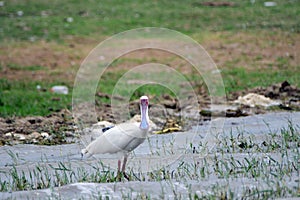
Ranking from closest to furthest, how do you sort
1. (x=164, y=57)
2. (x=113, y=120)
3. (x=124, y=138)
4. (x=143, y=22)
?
(x=124, y=138)
(x=113, y=120)
(x=164, y=57)
(x=143, y=22)

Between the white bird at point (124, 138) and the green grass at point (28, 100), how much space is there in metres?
4.72

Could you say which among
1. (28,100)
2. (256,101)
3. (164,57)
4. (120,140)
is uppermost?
(164,57)

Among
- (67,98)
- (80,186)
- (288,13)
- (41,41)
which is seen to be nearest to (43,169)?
(80,186)

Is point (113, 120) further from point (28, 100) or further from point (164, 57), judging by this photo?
point (164, 57)

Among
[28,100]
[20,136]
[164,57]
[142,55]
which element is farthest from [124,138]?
[142,55]

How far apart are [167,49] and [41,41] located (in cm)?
354

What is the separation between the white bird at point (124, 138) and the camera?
7215 mm

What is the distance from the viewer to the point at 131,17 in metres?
21.4

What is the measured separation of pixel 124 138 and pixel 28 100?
604 cm

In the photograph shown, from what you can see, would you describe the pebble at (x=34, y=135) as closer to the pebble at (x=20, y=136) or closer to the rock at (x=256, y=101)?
the pebble at (x=20, y=136)

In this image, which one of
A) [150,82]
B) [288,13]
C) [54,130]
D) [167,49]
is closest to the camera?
[54,130]

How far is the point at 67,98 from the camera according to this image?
13.2 m

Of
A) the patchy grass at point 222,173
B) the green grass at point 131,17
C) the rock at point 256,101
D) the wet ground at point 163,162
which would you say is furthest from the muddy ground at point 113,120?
the green grass at point 131,17

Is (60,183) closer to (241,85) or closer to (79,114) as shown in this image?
(79,114)
